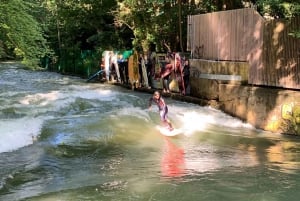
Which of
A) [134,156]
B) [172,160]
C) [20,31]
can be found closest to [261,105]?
[172,160]

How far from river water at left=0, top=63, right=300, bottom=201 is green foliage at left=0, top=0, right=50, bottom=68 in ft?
8.57

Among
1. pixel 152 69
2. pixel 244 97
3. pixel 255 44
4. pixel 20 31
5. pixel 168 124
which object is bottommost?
pixel 168 124

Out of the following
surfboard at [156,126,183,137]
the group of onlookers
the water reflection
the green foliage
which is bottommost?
the water reflection

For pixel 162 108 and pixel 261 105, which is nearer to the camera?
pixel 162 108

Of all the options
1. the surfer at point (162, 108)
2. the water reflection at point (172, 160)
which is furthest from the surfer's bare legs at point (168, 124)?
the water reflection at point (172, 160)

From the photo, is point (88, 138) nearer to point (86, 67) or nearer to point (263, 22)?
point (263, 22)

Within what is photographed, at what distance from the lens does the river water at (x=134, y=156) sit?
948 cm

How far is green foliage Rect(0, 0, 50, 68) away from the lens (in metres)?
11.4

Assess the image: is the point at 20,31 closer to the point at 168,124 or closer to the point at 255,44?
the point at 168,124

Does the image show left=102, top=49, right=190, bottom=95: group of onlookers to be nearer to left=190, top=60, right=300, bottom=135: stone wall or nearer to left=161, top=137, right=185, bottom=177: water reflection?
left=190, top=60, right=300, bottom=135: stone wall

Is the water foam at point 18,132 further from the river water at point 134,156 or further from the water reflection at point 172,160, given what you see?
the water reflection at point 172,160

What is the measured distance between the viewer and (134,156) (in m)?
12.6

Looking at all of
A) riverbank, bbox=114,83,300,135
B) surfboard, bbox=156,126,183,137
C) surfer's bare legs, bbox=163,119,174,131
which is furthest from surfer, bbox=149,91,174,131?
riverbank, bbox=114,83,300,135

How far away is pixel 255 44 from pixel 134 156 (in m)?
7.08
